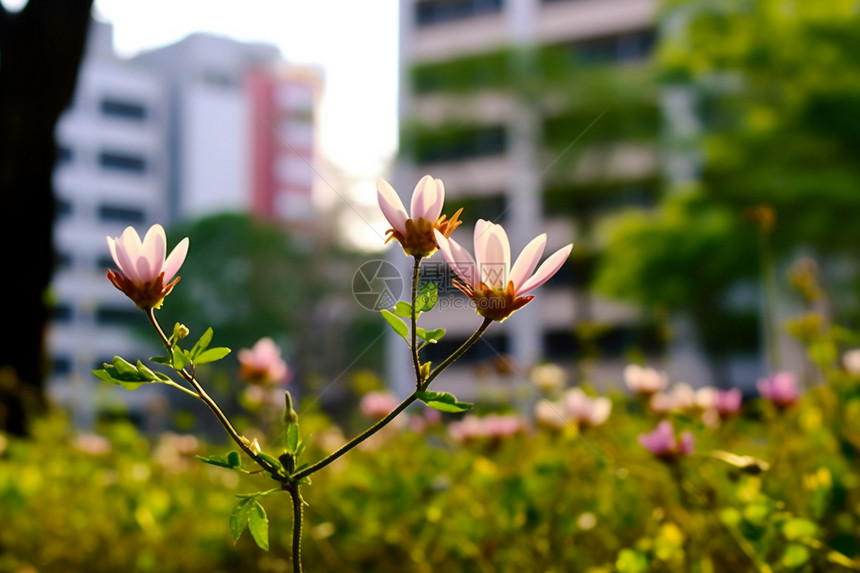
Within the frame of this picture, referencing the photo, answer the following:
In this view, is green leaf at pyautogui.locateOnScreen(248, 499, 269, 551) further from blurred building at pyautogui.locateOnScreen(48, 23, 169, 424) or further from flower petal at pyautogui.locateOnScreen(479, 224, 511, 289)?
blurred building at pyautogui.locateOnScreen(48, 23, 169, 424)

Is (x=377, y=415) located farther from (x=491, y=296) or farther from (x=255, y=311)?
(x=255, y=311)

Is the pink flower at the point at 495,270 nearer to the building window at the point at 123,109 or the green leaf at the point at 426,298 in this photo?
the green leaf at the point at 426,298

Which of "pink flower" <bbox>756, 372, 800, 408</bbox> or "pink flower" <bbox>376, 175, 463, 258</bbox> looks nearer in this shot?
"pink flower" <bbox>376, 175, 463, 258</bbox>

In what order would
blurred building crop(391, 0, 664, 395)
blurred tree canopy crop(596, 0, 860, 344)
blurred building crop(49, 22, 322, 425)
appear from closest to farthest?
blurred tree canopy crop(596, 0, 860, 344)
blurred building crop(391, 0, 664, 395)
blurred building crop(49, 22, 322, 425)

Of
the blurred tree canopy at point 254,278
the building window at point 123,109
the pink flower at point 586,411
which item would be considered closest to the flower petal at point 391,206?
the pink flower at point 586,411

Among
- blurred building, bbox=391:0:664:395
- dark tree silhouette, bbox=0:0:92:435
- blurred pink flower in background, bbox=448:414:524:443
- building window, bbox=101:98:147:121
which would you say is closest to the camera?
blurred pink flower in background, bbox=448:414:524:443

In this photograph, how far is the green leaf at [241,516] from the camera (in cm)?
37

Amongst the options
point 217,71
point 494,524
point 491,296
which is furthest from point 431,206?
point 217,71

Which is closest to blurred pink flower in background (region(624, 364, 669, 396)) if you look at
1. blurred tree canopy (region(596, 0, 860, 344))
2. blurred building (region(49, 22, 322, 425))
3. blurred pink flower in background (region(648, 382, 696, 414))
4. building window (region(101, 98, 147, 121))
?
blurred pink flower in background (region(648, 382, 696, 414))

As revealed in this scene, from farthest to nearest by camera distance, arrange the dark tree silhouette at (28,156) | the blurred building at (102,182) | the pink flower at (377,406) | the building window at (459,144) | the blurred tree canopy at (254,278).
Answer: the blurred building at (102,182), the blurred tree canopy at (254,278), the building window at (459,144), the dark tree silhouette at (28,156), the pink flower at (377,406)

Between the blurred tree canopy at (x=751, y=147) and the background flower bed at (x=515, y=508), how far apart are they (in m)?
6.54

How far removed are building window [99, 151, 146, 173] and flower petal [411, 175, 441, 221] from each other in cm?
2798

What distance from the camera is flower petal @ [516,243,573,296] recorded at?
0.37m

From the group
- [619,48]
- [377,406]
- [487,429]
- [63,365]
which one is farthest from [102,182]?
[487,429]
